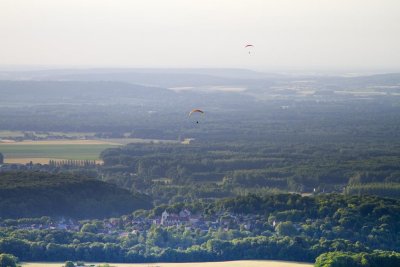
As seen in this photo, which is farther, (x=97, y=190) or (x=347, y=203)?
(x=97, y=190)

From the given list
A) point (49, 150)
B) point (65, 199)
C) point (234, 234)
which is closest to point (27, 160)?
point (49, 150)

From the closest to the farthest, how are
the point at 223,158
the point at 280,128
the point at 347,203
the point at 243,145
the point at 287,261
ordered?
the point at 287,261 < the point at 347,203 < the point at 223,158 < the point at 243,145 < the point at 280,128

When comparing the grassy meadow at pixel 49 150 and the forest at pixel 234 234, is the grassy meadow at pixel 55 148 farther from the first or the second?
the forest at pixel 234 234

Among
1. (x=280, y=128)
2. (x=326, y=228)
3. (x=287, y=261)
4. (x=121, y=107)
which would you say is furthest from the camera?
(x=121, y=107)

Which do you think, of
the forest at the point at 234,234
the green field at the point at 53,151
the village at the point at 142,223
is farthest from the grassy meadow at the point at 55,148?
the forest at the point at 234,234

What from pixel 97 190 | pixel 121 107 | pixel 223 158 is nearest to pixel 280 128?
pixel 223 158

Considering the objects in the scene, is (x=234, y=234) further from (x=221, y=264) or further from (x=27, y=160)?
(x=27, y=160)

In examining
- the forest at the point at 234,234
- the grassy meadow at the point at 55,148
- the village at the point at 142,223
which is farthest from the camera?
the grassy meadow at the point at 55,148

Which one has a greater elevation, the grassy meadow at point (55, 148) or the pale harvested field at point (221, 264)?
the pale harvested field at point (221, 264)

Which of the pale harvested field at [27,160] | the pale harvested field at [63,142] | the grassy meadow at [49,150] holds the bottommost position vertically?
the pale harvested field at [63,142]

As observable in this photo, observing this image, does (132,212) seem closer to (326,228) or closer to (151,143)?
(326,228)
